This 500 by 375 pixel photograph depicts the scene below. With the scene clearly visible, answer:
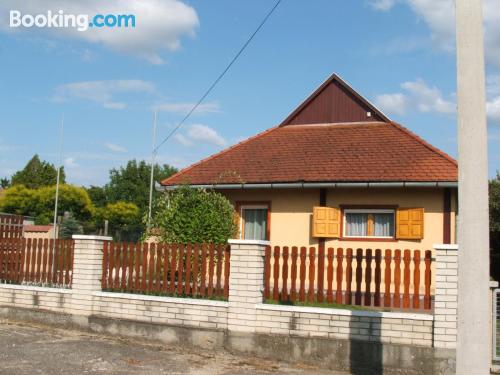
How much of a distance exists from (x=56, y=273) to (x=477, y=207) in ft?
27.2

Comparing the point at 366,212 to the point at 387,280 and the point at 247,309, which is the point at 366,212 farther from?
the point at 247,309

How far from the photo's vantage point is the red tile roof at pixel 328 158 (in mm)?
13398

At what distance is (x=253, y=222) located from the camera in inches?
587

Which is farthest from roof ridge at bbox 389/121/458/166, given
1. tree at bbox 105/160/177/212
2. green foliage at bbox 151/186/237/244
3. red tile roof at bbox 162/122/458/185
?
tree at bbox 105/160/177/212

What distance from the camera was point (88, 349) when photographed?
835 cm

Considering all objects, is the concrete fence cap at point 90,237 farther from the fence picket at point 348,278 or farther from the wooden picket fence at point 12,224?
the fence picket at point 348,278

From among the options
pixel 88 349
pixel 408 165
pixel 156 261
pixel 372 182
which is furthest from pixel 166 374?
pixel 408 165

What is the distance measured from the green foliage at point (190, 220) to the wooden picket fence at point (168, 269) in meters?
1.68

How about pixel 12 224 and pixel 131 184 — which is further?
pixel 131 184

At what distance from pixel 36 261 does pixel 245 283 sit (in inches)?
181

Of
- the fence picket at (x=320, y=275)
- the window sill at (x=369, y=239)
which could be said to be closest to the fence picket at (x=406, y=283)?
the fence picket at (x=320, y=275)

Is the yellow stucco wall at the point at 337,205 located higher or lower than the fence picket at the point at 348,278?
higher

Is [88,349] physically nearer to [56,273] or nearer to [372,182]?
[56,273]

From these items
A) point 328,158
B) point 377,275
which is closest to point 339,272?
point 377,275
